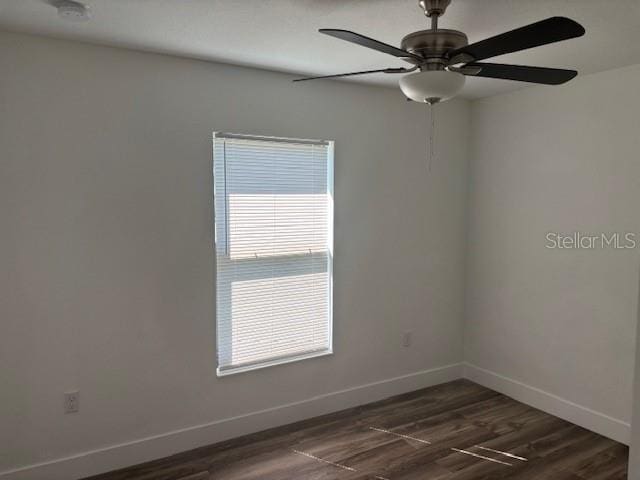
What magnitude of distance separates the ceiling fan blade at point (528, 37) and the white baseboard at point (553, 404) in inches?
96.3

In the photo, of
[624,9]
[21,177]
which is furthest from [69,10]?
[624,9]

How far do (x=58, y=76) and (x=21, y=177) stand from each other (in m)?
0.55

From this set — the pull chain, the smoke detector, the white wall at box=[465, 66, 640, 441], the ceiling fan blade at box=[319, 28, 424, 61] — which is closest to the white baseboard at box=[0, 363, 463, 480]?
the white wall at box=[465, 66, 640, 441]

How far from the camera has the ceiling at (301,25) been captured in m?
1.92

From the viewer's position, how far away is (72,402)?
8.32 feet

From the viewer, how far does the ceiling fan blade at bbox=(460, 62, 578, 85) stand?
1781mm

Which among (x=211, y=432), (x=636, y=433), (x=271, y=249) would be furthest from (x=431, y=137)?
Result: (x=211, y=432)

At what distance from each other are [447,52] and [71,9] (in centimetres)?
154

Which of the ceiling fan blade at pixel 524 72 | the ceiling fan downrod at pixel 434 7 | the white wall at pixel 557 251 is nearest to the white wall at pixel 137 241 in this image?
the white wall at pixel 557 251

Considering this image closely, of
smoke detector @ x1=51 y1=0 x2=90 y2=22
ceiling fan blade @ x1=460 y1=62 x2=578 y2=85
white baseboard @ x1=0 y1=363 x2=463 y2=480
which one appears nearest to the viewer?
ceiling fan blade @ x1=460 y1=62 x2=578 y2=85

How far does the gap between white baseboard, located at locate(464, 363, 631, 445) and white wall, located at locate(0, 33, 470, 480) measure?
18 centimetres

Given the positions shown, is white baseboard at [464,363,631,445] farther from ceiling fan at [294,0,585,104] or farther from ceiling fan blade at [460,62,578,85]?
ceiling fan at [294,0,585,104]

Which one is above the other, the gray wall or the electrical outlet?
the gray wall

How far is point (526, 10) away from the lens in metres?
1.96
